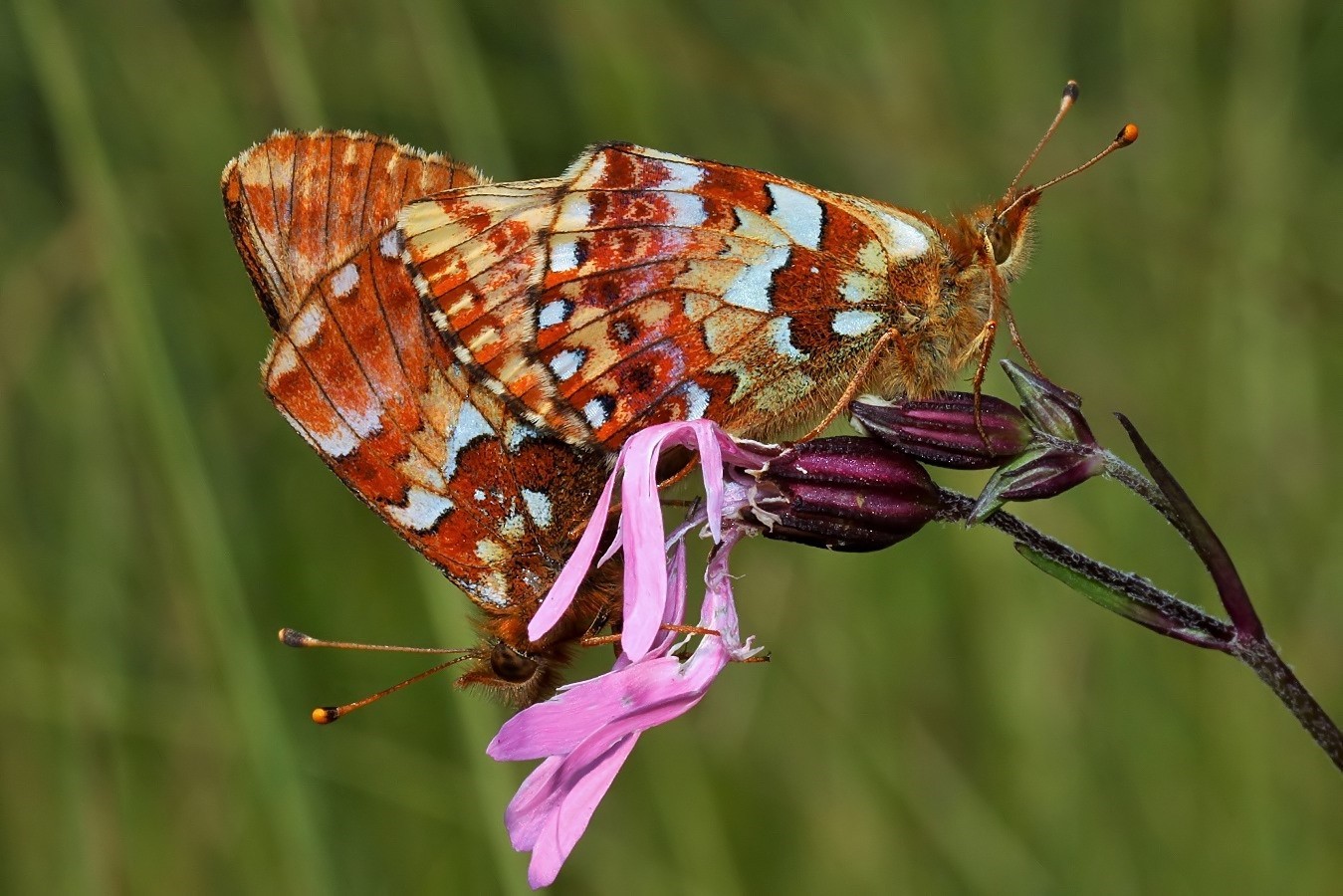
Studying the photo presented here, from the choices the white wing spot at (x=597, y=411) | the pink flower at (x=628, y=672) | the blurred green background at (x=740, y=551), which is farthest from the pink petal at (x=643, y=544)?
the blurred green background at (x=740, y=551)

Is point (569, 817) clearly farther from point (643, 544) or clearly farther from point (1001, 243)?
point (1001, 243)

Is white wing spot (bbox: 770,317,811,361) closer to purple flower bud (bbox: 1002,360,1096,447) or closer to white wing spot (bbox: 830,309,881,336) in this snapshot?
white wing spot (bbox: 830,309,881,336)

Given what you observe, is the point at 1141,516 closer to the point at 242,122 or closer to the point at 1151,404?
the point at 1151,404

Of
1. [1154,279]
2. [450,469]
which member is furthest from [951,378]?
[1154,279]

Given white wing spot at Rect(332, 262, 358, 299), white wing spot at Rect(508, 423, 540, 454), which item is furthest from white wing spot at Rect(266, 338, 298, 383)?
white wing spot at Rect(508, 423, 540, 454)

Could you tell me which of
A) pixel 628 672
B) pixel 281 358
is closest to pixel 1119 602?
pixel 628 672

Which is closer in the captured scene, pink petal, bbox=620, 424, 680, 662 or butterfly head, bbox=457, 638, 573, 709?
pink petal, bbox=620, 424, 680, 662
